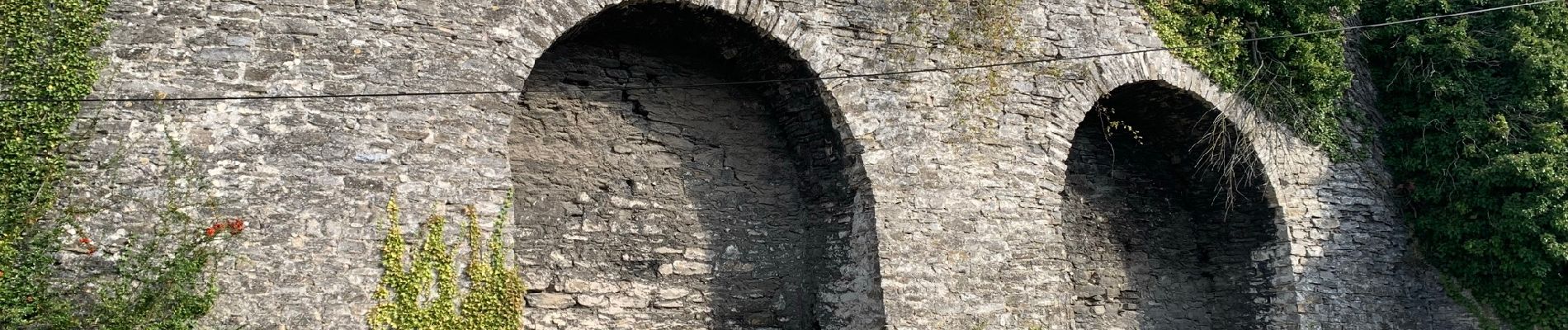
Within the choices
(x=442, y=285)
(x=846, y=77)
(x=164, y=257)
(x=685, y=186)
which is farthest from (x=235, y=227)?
(x=846, y=77)

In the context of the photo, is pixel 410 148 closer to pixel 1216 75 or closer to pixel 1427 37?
pixel 1216 75

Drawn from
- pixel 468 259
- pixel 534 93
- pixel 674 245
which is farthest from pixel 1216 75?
pixel 468 259

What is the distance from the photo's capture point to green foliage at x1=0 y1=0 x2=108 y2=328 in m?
5.30

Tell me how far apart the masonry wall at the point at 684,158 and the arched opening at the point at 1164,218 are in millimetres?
134

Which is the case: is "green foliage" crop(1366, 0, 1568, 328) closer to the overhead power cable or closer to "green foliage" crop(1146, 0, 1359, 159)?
the overhead power cable

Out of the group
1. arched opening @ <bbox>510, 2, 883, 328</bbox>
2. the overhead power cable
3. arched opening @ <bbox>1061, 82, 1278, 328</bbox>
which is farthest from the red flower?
arched opening @ <bbox>1061, 82, 1278, 328</bbox>

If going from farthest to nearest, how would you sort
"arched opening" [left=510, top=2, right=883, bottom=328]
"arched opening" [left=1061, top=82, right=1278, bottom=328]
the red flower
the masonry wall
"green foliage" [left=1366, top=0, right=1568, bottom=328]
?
"arched opening" [left=1061, top=82, right=1278, bottom=328] < "green foliage" [left=1366, top=0, right=1568, bottom=328] < "arched opening" [left=510, top=2, right=883, bottom=328] < the masonry wall < the red flower

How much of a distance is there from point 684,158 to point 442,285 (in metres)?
1.95

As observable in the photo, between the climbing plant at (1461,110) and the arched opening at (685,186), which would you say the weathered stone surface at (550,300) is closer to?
the arched opening at (685,186)

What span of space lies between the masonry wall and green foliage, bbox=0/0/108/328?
14 centimetres

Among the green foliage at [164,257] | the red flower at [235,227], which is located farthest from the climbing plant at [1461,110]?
the green foliage at [164,257]

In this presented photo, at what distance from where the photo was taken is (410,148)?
19.7ft

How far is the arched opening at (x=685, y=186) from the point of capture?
23.0ft

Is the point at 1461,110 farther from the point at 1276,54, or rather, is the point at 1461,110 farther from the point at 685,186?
the point at 685,186
